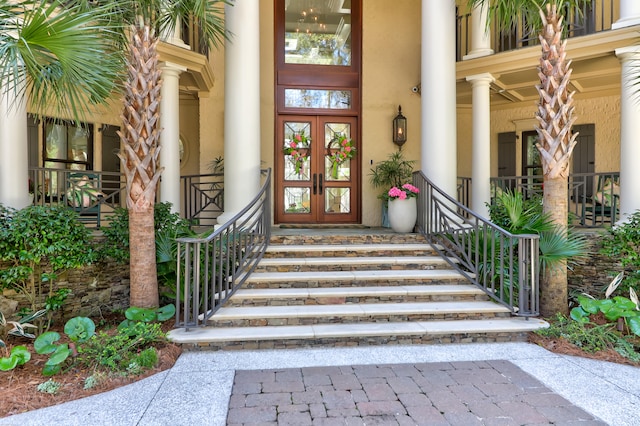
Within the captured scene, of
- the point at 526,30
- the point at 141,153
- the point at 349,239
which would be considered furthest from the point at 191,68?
the point at 526,30

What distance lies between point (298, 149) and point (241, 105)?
99.8 inches

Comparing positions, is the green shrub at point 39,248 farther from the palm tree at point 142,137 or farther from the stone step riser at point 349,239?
the stone step riser at point 349,239

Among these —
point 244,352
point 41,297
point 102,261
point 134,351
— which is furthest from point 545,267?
point 41,297

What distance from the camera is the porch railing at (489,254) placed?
4.51 meters

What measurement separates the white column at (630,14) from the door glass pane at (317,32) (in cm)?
483

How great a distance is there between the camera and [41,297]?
486cm

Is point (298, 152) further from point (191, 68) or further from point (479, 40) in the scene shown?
point (479, 40)

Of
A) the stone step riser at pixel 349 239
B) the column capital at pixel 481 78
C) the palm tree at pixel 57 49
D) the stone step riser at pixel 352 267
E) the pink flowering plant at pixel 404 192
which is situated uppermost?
the column capital at pixel 481 78

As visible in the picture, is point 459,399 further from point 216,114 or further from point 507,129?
point 507,129

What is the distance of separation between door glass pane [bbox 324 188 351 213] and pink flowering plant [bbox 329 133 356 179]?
33cm

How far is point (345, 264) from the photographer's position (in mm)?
5301

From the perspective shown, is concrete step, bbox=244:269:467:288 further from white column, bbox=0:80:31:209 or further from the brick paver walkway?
white column, bbox=0:80:31:209

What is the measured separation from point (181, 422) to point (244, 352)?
48.7 inches

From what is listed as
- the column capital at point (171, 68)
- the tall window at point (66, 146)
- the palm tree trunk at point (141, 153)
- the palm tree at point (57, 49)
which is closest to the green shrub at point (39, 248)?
the palm tree trunk at point (141, 153)
